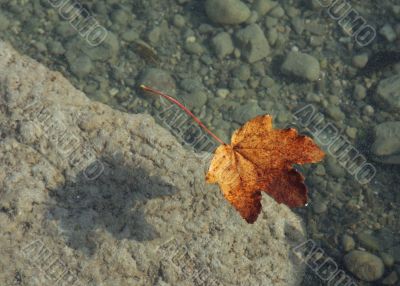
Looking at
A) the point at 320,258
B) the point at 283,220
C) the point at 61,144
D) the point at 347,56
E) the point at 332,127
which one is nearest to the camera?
the point at 61,144

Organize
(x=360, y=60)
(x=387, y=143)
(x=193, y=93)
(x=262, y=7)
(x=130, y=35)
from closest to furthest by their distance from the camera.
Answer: (x=387, y=143), (x=193, y=93), (x=360, y=60), (x=130, y=35), (x=262, y=7)

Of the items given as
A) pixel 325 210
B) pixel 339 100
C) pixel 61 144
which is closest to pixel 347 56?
pixel 339 100

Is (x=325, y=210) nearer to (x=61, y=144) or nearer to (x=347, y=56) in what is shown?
(x=347, y=56)

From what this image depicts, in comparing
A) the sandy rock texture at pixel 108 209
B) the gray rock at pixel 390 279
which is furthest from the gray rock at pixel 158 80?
the gray rock at pixel 390 279

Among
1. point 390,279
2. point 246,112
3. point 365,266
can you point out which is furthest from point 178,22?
point 390,279

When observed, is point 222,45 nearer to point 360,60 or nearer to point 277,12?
point 277,12

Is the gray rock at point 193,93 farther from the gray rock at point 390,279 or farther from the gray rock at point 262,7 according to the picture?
the gray rock at point 390,279

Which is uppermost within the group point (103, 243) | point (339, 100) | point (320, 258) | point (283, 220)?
point (339, 100)

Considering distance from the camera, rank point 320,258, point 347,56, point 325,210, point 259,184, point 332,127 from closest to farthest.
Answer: point 259,184 → point 320,258 → point 325,210 → point 332,127 → point 347,56

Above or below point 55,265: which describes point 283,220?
above
